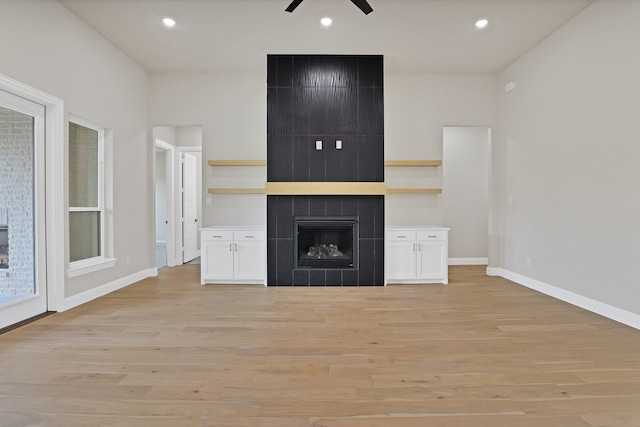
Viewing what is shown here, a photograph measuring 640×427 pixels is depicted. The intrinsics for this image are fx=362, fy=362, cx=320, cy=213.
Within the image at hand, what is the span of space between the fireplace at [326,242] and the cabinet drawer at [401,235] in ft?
1.63

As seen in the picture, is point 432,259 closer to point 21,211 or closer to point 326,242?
point 326,242

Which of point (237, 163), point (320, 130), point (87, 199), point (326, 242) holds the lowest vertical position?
point (326, 242)

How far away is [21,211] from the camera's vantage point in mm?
3418

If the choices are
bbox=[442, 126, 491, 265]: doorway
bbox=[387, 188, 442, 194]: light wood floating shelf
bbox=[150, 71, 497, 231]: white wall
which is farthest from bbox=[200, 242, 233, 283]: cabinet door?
bbox=[442, 126, 491, 265]: doorway

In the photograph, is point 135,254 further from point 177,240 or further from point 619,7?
point 619,7

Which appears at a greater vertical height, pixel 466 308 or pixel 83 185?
pixel 83 185

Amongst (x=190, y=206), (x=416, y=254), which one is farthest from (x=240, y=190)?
(x=416, y=254)

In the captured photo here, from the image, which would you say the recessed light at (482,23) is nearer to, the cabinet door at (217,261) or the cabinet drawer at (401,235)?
the cabinet drawer at (401,235)

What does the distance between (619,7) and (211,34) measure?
4.26m

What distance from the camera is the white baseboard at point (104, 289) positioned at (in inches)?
152

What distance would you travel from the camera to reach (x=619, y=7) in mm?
3434

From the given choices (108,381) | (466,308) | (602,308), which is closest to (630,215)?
(602,308)

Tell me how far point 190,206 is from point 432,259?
15.6 feet

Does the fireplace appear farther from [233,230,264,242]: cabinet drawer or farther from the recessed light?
the recessed light
